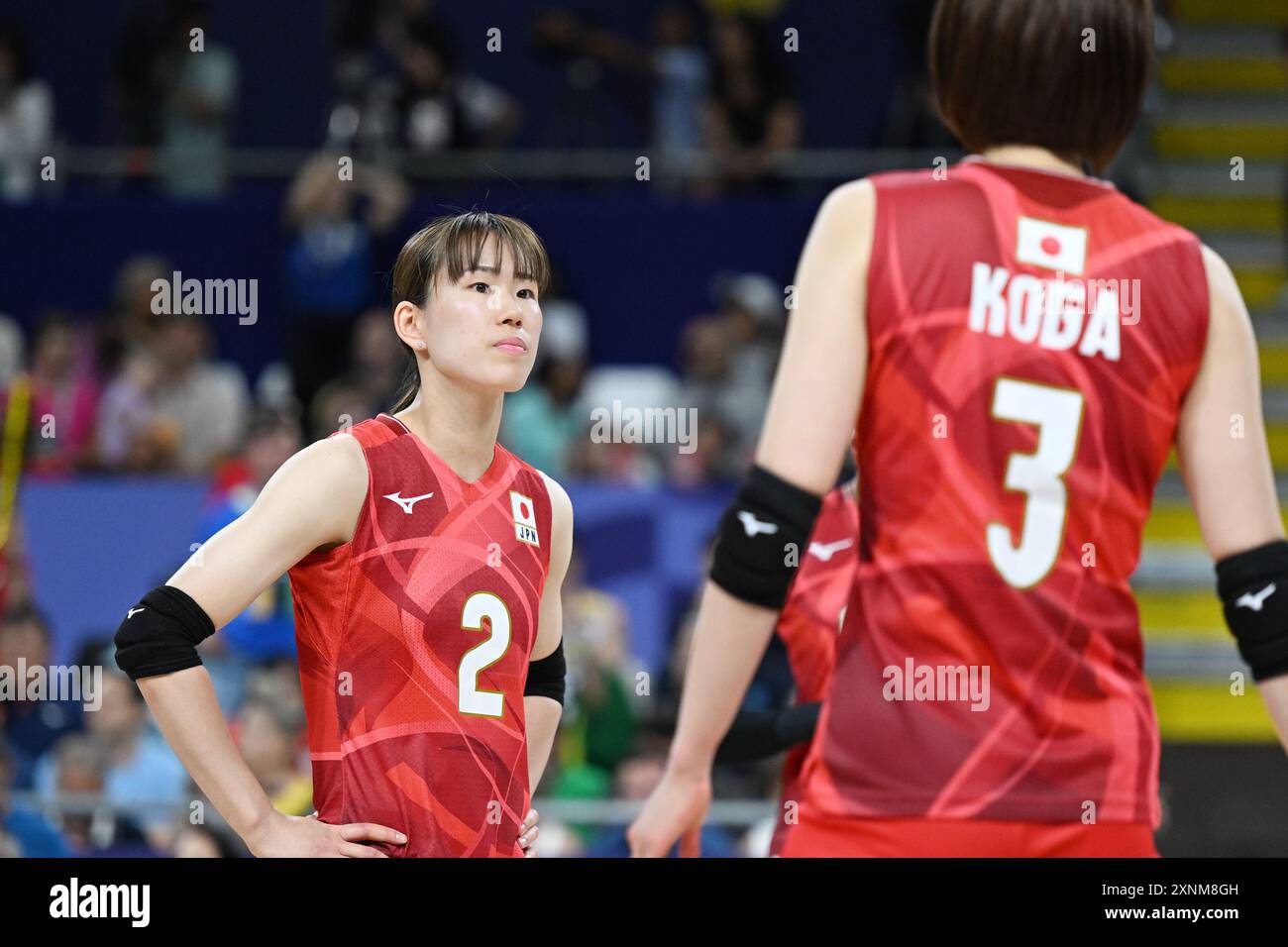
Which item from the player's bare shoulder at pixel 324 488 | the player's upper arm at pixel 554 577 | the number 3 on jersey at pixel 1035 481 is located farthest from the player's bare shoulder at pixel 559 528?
the number 3 on jersey at pixel 1035 481

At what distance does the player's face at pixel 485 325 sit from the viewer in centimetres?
301

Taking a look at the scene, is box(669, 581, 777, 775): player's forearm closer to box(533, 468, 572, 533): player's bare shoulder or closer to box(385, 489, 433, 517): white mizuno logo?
box(385, 489, 433, 517): white mizuno logo

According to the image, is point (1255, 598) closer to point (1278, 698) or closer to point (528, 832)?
point (1278, 698)

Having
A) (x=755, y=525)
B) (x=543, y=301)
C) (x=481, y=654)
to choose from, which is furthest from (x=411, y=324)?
(x=543, y=301)

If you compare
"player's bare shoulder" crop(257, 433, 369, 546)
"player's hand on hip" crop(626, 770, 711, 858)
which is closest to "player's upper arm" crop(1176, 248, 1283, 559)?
"player's hand on hip" crop(626, 770, 711, 858)

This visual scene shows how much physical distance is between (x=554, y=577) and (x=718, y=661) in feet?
3.12

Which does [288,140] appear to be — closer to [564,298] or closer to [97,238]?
[97,238]

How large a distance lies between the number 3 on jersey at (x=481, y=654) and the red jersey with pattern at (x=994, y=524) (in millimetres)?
762

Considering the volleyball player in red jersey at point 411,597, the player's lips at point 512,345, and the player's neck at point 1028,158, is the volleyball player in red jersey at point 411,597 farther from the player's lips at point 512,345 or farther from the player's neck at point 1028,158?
the player's neck at point 1028,158

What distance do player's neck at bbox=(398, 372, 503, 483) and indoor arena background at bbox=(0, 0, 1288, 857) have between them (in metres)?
3.09

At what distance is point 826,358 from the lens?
7.40 ft

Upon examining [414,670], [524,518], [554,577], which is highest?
[524,518]

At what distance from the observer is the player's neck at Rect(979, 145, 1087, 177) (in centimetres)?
237

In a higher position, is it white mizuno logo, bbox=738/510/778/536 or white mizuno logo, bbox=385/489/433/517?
white mizuno logo, bbox=738/510/778/536
